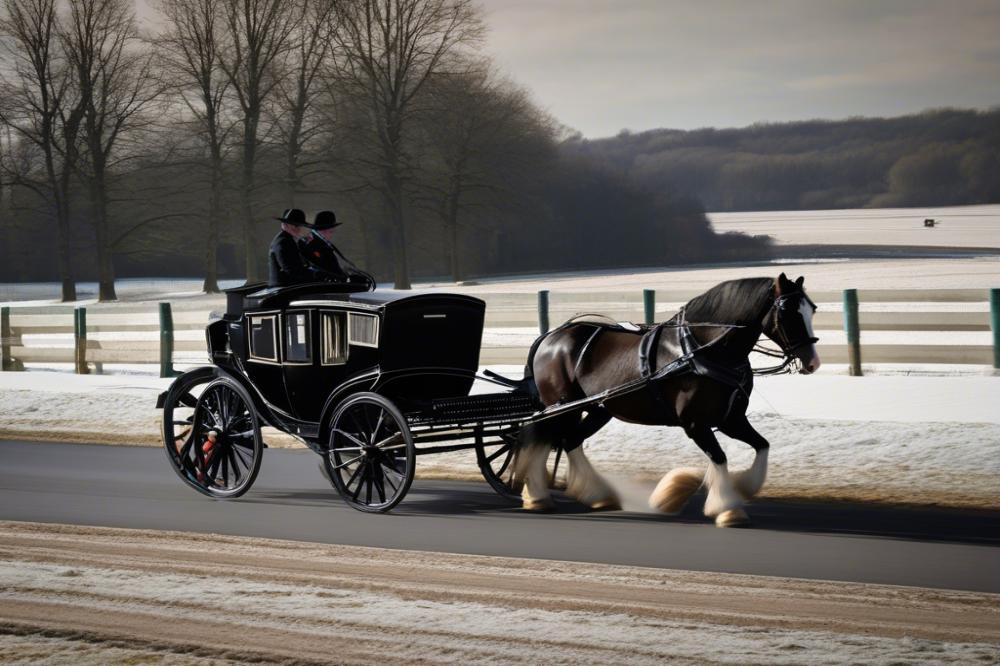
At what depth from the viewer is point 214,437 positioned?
32.3 ft

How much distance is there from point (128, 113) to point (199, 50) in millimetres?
3122

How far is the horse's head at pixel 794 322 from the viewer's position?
805 centimetres

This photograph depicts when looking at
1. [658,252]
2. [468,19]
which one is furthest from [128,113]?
[658,252]

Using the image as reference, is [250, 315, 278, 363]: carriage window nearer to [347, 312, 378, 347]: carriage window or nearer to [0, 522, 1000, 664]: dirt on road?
[347, 312, 378, 347]: carriage window

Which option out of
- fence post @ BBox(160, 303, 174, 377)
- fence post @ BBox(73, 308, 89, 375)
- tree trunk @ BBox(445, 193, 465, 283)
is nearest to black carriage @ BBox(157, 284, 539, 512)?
fence post @ BBox(160, 303, 174, 377)

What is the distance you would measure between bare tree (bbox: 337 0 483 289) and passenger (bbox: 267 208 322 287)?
3419 cm

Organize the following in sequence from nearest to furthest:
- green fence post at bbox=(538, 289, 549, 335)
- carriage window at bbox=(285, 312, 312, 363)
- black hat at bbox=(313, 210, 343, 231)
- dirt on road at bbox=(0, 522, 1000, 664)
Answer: dirt on road at bbox=(0, 522, 1000, 664)
carriage window at bbox=(285, 312, 312, 363)
black hat at bbox=(313, 210, 343, 231)
green fence post at bbox=(538, 289, 549, 335)

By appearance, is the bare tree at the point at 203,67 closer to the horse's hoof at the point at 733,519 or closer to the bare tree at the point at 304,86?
the bare tree at the point at 304,86

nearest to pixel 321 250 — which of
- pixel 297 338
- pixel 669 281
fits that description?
pixel 297 338

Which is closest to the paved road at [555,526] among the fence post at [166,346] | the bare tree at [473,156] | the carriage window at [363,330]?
the carriage window at [363,330]

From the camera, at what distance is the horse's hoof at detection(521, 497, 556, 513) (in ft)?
29.6

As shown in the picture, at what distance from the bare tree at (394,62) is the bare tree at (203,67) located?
4006 mm

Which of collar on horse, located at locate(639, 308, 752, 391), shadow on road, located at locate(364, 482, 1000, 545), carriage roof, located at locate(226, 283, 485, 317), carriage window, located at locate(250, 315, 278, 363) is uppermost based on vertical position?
carriage roof, located at locate(226, 283, 485, 317)

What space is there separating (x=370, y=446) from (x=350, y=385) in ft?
1.44
